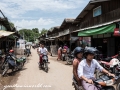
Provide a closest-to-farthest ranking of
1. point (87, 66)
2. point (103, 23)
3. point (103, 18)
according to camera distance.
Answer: point (87, 66)
point (103, 23)
point (103, 18)

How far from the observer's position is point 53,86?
7.92 m

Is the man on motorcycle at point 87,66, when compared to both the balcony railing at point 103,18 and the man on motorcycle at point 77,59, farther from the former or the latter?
the balcony railing at point 103,18

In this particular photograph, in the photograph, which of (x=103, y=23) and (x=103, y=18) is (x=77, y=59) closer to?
(x=103, y=23)

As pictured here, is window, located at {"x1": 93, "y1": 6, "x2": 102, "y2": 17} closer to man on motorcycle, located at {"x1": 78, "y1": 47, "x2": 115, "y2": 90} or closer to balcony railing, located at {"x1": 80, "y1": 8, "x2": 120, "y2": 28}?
balcony railing, located at {"x1": 80, "y1": 8, "x2": 120, "y2": 28}

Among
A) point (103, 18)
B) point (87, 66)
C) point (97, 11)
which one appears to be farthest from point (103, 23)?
point (87, 66)

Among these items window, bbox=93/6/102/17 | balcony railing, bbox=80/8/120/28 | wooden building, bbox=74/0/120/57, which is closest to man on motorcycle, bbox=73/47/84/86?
wooden building, bbox=74/0/120/57

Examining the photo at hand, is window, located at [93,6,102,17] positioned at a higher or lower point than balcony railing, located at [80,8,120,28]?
higher

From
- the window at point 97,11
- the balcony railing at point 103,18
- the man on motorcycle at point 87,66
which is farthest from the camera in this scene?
the window at point 97,11

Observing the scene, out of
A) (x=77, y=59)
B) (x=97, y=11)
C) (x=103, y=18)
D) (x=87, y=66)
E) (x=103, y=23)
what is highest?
(x=97, y=11)

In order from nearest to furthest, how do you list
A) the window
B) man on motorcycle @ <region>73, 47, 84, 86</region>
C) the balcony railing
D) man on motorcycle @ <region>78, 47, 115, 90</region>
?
man on motorcycle @ <region>78, 47, 115, 90</region>, man on motorcycle @ <region>73, 47, 84, 86</region>, the balcony railing, the window

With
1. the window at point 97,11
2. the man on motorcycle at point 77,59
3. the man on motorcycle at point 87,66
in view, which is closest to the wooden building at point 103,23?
the window at point 97,11

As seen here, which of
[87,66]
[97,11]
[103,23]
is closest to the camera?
[87,66]

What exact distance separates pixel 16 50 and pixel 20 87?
753 inches

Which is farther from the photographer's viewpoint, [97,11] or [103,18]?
[97,11]
